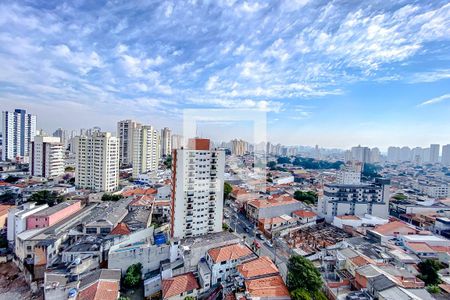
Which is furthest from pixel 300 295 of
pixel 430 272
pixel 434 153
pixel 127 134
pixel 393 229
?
pixel 434 153

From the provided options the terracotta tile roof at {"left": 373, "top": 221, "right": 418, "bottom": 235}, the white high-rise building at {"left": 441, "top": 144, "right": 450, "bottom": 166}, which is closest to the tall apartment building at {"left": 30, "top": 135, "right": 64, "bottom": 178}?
the terracotta tile roof at {"left": 373, "top": 221, "right": 418, "bottom": 235}

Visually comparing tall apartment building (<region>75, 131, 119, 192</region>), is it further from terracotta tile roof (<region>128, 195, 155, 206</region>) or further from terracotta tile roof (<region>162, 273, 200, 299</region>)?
terracotta tile roof (<region>162, 273, 200, 299</region>)

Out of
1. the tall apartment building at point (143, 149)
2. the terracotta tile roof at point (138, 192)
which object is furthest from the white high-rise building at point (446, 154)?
the terracotta tile roof at point (138, 192)

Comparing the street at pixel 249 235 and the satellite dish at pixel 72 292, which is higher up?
the satellite dish at pixel 72 292

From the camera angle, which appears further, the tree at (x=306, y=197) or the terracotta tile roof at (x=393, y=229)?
the tree at (x=306, y=197)

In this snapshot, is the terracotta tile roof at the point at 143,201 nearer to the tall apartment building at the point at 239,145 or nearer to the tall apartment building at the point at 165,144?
the tall apartment building at the point at 239,145

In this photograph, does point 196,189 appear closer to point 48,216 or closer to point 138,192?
point 48,216

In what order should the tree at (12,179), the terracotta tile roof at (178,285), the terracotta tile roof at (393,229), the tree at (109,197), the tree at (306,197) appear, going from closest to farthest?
the terracotta tile roof at (178,285), the terracotta tile roof at (393,229), the tree at (109,197), the tree at (306,197), the tree at (12,179)
